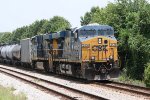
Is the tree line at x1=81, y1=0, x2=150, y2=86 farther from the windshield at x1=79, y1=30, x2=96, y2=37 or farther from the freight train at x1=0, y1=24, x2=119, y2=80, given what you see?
the windshield at x1=79, y1=30, x2=96, y2=37

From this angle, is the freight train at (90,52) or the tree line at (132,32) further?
the tree line at (132,32)

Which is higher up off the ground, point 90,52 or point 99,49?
point 99,49

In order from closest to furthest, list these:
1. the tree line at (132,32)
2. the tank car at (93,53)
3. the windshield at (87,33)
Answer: the tank car at (93,53) → the windshield at (87,33) → the tree line at (132,32)

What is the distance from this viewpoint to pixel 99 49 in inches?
907

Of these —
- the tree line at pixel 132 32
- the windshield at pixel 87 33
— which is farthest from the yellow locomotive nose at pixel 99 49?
the tree line at pixel 132 32

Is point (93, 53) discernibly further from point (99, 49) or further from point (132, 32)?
point (132, 32)

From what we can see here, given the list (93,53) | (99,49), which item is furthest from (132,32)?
(93,53)

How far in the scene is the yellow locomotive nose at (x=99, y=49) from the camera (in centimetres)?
2277

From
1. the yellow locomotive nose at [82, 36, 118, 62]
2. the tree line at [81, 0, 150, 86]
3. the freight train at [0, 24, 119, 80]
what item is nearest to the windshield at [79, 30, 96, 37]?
the freight train at [0, 24, 119, 80]

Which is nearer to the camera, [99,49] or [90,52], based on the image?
[90,52]

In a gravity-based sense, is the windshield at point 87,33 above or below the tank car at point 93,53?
above

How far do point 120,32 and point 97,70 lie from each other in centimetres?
525

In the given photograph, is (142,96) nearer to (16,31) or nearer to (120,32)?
(120,32)

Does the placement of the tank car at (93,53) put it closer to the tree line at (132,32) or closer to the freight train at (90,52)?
the freight train at (90,52)
